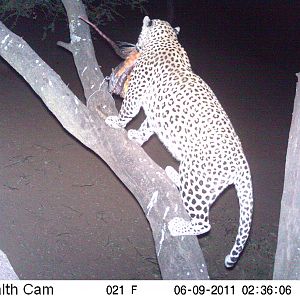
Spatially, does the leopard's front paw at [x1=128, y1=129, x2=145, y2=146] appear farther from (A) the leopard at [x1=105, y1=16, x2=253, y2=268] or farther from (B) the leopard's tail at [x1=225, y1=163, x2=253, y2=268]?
(B) the leopard's tail at [x1=225, y1=163, x2=253, y2=268]

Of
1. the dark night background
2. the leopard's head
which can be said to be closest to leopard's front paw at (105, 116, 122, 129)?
the leopard's head

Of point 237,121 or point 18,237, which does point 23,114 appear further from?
point 237,121

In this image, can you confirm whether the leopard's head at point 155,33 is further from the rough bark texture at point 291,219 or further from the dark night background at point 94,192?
the dark night background at point 94,192

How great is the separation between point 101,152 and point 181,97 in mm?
711

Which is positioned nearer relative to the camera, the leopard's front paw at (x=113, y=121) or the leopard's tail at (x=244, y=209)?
the leopard's tail at (x=244, y=209)

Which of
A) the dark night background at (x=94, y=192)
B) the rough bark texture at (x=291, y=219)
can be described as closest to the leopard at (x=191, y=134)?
the rough bark texture at (x=291, y=219)

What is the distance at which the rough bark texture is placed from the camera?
2.82m

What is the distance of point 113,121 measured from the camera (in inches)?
146

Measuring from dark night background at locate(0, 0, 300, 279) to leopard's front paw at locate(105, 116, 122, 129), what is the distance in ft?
6.52

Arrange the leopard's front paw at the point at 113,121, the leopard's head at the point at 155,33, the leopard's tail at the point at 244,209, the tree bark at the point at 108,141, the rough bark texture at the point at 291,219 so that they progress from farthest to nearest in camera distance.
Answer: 1. the leopard's head at the point at 155,33
2. the leopard's front paw at the point at 113,121
3. the leopard's tail at the point at 244,209
4. the tree bark at the point at 108,141
5. the rough bark texture at the point at 291,219

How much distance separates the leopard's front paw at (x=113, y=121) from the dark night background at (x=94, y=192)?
78.2 inches

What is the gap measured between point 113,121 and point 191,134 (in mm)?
744

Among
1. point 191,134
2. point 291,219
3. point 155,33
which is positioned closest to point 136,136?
point 191,134

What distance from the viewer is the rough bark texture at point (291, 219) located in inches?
111
